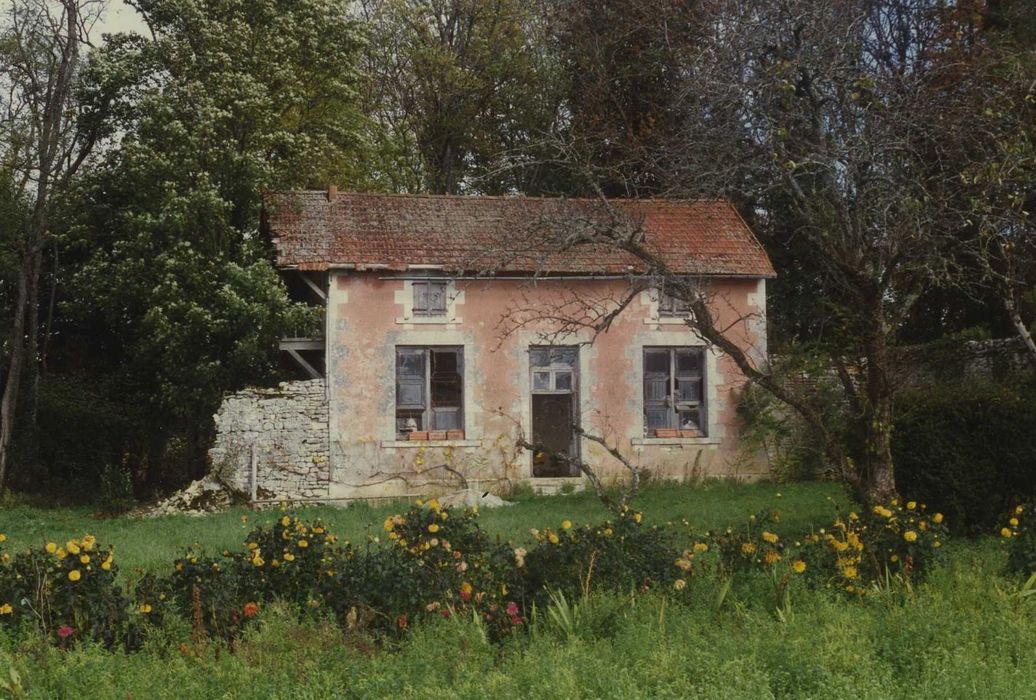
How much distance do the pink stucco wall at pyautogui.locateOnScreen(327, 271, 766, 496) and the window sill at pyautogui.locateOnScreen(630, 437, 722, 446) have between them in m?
0.02

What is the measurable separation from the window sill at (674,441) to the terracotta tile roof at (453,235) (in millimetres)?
3299

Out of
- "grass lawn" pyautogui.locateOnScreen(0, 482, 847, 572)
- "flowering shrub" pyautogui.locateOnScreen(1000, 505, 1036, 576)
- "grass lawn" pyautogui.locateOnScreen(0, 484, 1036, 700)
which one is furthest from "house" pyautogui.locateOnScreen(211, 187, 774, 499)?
"grass lawn" pyautogui.locateOnScreen(0, 484, 1036, 700)

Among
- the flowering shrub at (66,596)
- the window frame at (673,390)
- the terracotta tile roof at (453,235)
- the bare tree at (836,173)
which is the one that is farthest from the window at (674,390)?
the flowering shrub at (66,596)

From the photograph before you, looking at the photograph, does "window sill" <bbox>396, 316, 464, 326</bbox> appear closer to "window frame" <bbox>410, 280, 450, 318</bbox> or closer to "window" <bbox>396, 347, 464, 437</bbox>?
"window frame" <bbox>410, 280, 450, 318</bbox>

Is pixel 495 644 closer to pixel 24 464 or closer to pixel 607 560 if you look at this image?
pixel 607 560

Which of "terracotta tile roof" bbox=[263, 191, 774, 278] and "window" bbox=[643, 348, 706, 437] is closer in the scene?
"terracotta tile roof" bbox=[263, 191, 774, 278]

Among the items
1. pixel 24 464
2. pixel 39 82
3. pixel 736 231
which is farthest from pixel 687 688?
pixel 39 82

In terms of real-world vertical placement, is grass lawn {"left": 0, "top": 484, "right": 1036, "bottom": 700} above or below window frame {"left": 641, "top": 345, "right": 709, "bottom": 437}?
below

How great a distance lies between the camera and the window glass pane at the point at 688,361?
24.0 metres

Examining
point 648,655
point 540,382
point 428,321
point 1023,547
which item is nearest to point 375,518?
point 428,321

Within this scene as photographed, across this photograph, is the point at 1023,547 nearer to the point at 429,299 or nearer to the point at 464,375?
the point at 464,375

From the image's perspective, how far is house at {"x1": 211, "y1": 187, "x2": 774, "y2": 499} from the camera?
22062mm

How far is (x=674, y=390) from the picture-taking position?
2380cm

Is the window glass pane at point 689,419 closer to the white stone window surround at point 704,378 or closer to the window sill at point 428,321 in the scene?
→ the white stone window surround at point 704,378
